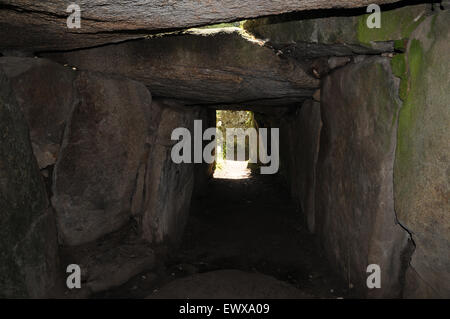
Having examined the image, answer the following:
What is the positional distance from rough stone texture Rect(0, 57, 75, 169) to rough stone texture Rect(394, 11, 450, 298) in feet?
9.42

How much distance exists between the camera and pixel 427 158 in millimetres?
2092

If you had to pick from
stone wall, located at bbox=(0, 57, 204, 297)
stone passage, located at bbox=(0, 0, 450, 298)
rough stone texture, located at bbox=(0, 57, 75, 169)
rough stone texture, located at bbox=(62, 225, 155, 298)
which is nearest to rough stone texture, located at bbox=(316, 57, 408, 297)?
stone passage, located at bbox=(0, 0, 450, 298)

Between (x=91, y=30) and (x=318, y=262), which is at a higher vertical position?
(x=91, y=30)

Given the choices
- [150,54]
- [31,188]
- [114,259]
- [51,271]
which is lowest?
[114,259]

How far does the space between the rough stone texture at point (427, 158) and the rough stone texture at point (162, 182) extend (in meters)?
2.57

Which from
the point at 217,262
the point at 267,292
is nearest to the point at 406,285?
the point at 267,292

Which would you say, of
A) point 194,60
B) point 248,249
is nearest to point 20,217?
point 194,60

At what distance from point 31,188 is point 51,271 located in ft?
2.39

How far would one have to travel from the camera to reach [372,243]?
2609 mm

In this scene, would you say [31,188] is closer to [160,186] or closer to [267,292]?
[160,186]

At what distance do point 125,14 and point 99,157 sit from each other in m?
1.64

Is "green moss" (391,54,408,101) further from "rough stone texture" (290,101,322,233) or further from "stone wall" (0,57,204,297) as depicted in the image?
"stone wall" (0,57,204,297)

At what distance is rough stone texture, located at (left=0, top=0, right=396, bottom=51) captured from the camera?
1890 millimetres

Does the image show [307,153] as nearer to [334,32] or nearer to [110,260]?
[334,32]
